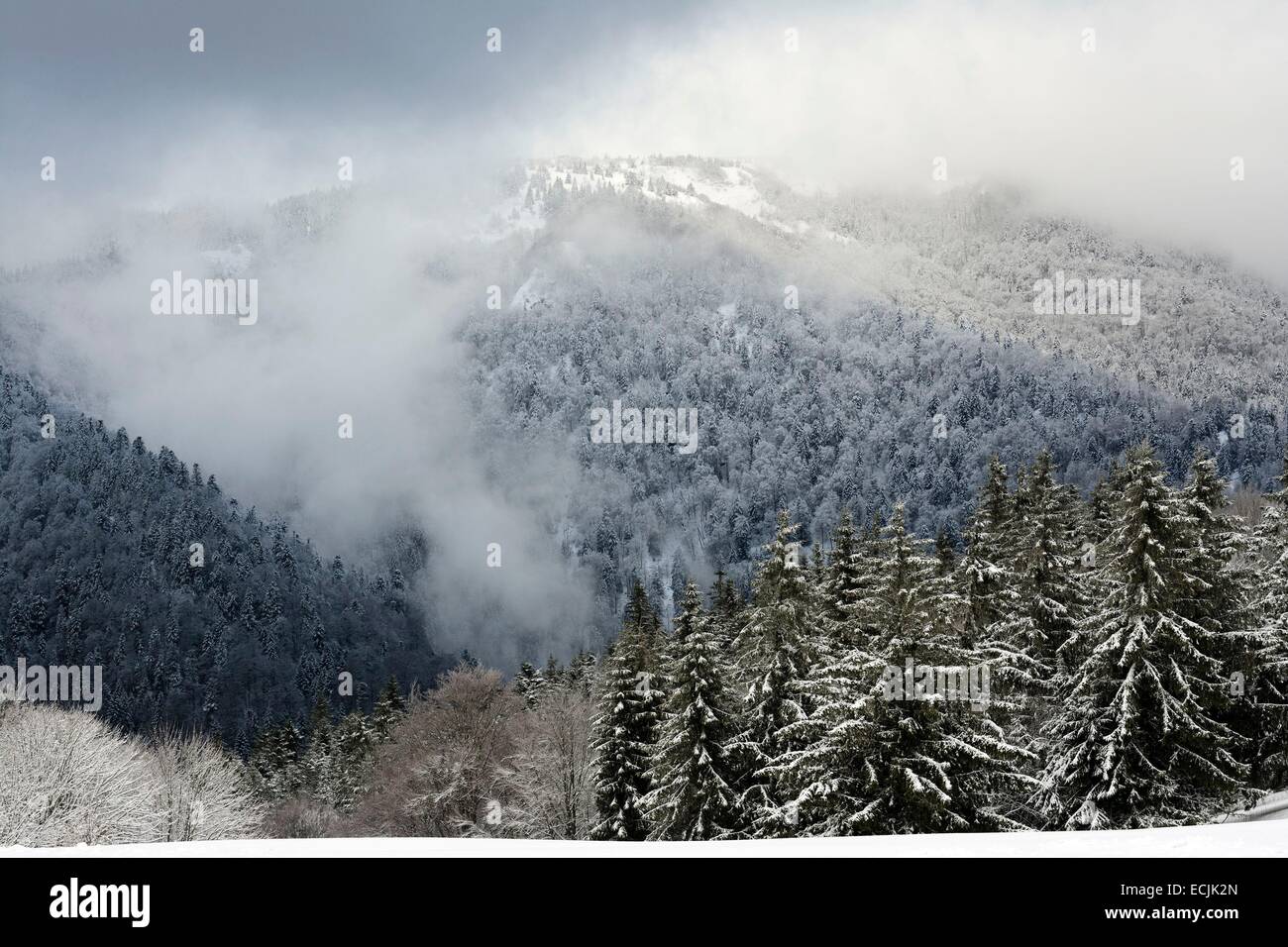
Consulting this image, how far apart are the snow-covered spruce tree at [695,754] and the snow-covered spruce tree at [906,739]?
5.23 m

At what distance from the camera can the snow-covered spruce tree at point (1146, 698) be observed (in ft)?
71.8

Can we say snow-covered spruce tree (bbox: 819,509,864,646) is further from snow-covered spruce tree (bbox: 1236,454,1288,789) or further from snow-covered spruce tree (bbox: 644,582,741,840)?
snow-covered spruce tree (bbox: 1236,454,1288,789)

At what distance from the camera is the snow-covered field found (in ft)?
27.5

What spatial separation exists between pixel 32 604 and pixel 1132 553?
22475 centimetres

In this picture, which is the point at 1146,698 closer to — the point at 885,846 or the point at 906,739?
the point at 906,739

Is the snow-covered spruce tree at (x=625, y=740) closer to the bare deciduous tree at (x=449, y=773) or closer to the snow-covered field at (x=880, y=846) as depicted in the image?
the bare deciduous tree at (x=449, y=773)

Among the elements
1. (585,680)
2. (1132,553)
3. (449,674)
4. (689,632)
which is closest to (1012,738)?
(1132,553)

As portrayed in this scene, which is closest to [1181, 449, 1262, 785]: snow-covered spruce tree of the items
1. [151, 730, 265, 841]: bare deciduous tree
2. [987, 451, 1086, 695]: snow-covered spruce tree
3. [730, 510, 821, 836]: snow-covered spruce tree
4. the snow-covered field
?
[987, 451, 1086, 695]: snow-covered spruce tree

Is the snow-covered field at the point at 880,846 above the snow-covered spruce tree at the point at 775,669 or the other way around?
above

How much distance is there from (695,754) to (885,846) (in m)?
19.5

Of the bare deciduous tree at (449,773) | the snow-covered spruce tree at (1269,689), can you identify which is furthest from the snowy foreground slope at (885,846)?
the bare deciduous tree at (449,773)

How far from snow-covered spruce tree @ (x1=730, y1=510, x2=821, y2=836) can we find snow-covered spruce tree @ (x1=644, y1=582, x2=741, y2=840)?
722 mm

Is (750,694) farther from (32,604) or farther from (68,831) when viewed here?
(32,604)
